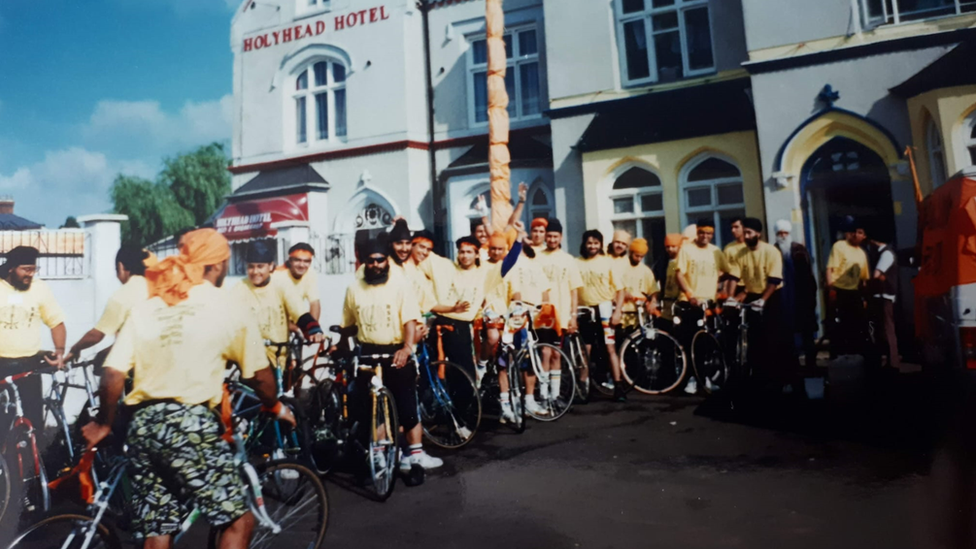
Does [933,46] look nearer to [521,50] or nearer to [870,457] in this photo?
[870,457]

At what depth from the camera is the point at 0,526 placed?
300 cm

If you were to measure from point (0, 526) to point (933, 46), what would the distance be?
5.00 m

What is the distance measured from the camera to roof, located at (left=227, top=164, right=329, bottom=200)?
3.85 m

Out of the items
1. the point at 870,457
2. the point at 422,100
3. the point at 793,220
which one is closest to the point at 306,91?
the point at 422,100

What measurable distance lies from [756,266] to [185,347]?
155 inches

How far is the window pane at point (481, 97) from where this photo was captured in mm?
4320

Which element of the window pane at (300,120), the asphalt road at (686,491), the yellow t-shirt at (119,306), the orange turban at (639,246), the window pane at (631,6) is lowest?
the asphalt road at (686,491)

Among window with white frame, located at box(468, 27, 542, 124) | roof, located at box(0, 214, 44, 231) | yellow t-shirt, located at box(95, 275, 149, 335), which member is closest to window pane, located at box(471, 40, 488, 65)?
window with white frame, located at box(468, 27, 542, 124)

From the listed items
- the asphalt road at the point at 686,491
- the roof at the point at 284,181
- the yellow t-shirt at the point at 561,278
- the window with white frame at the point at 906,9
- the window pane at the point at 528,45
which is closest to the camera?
the asphalt road at the point at 686,491

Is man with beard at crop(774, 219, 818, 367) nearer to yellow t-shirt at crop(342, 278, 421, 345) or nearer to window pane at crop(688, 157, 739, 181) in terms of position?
window pane at crop(688, 157, 739, 181)

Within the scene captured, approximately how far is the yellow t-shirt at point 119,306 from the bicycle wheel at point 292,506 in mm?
1067

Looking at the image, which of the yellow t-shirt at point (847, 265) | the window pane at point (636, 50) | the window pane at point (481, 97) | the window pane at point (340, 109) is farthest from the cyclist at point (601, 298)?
the window pane at point (340, 109)

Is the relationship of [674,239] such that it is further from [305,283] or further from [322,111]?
[305,283]

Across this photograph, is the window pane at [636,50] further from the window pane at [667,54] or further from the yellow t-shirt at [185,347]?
the yellow t-shirt at [185,347]
